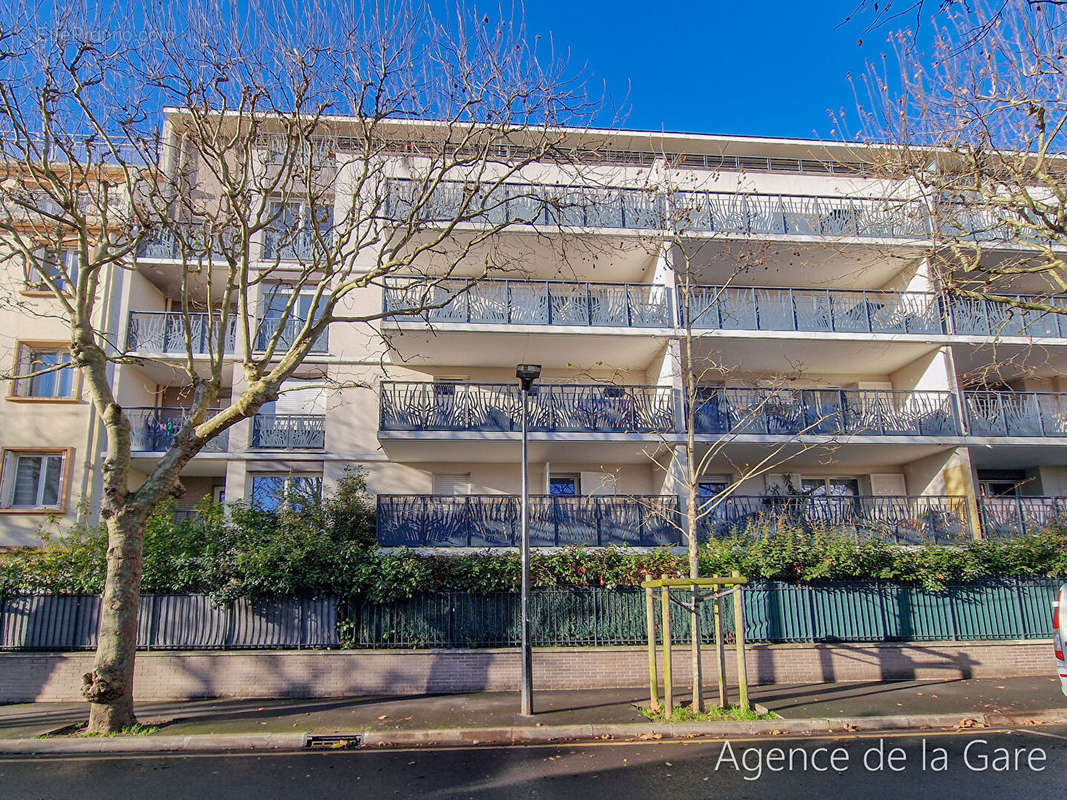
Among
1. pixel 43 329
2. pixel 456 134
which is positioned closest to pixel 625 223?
pixel 456 134

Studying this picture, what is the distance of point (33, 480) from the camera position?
719 inches

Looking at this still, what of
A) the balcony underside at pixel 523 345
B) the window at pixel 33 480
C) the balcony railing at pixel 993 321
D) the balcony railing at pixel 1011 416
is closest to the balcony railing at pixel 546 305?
the balcony underside at pixel 523 345

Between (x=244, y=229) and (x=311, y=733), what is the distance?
7.30m

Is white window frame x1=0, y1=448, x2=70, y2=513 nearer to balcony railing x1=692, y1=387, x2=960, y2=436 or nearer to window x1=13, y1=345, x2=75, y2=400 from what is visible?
window x1=13, y1=345, x2=75, y2=400

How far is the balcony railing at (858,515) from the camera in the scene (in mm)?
16703

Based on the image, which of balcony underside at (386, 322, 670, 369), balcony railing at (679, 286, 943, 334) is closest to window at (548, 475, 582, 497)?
balcony underside at (386, 322, 670, 369)

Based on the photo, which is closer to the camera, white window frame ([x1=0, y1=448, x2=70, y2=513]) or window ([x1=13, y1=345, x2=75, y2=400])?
white window frame ([x1=0, y1=448, x2=70, y2=513])

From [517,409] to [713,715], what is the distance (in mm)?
9463

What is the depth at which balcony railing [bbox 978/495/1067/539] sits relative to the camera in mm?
17172

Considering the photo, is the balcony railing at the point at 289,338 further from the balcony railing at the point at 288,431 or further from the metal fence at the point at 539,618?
the metal fence at the point at 539,618

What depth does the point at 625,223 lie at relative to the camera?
19312 millimetres

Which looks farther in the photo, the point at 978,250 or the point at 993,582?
the point at 993,582

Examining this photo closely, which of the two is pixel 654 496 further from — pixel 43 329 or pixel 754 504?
pixel 43 329

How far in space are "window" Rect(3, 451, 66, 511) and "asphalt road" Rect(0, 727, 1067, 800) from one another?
11518mm
